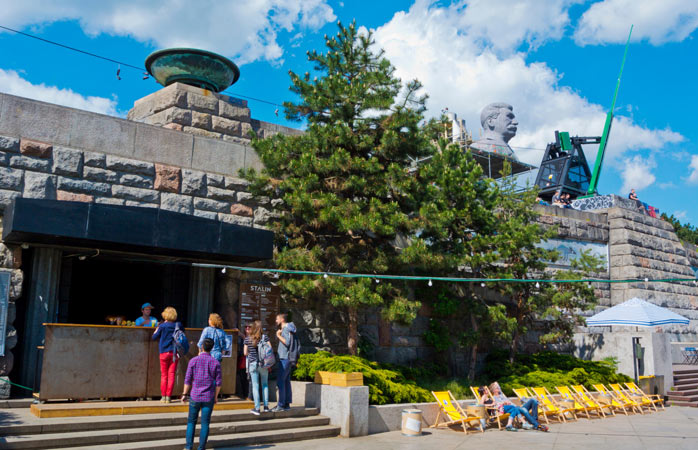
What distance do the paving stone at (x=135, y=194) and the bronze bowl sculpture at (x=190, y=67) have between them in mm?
3044

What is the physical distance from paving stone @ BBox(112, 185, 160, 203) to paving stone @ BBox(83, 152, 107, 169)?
1.57ft

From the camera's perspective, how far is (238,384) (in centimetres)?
1138

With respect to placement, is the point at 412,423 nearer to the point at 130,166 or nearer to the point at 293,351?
the point at 293,351

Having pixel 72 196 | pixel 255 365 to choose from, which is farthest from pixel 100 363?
pixel 72 196

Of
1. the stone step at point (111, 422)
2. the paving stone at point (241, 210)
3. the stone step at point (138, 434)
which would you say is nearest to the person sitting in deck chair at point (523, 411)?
the stone step at point (138, 434)

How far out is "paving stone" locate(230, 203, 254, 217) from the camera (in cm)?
1302

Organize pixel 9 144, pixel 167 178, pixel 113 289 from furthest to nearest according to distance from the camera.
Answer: pixel 113 289 → pixel 167 178 → pixel 9 144

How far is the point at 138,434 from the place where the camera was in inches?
330

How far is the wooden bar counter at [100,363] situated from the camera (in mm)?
9242

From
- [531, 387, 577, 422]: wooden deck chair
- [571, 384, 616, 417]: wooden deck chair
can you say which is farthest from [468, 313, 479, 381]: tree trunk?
[571, 384, 616, 417]: wooden deck chair

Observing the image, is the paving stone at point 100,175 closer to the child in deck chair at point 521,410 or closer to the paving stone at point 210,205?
the paving stone at point 210,205

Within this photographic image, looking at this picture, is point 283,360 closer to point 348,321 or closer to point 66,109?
point 348,321

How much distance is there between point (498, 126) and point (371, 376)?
27.0m

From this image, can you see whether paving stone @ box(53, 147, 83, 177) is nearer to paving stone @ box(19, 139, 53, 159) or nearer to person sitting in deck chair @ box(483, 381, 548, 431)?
paving stone @ box(19, 139, 53, 159)
